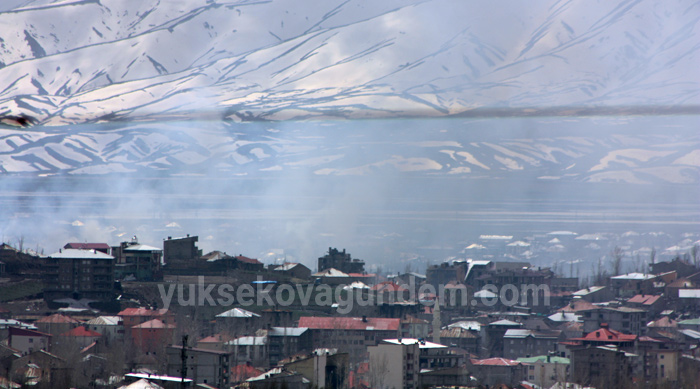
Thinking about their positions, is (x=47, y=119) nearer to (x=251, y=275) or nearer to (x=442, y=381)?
(x=251, y=275)

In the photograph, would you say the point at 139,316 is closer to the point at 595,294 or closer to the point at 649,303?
the point at 649,303

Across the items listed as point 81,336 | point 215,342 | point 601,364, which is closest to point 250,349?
point 215,342

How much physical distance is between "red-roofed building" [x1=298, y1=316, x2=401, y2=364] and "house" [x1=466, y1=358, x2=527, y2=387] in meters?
3.08

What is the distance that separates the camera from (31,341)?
25.1 metres

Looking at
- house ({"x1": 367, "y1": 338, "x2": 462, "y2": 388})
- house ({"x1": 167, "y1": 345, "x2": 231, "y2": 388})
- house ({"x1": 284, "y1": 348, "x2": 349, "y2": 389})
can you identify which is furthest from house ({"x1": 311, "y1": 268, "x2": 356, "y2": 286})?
house ({"x1": 167, "y1": 345, "x2": 231, "y2": 388})

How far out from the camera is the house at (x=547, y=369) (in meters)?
25.3

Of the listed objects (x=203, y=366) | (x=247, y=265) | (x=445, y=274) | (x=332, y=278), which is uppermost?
(x=247, y=265)

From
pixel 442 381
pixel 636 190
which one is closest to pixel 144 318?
pixel 442 381

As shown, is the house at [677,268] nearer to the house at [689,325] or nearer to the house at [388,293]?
the house at [689,325]

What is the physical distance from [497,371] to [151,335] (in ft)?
26.3

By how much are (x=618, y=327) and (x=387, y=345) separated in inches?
391

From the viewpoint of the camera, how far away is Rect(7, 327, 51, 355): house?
2466 cm

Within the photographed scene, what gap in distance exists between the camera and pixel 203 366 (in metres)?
21.9

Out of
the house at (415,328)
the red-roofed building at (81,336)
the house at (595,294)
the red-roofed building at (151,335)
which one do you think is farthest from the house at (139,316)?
the house at (595,294)
